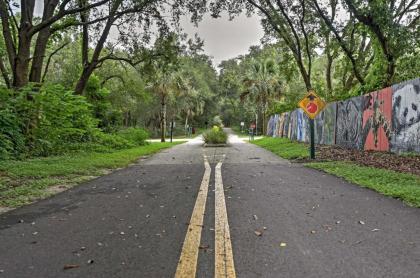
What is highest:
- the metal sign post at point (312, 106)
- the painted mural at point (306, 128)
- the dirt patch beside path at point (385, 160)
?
the metal sign post at point (312, 106)

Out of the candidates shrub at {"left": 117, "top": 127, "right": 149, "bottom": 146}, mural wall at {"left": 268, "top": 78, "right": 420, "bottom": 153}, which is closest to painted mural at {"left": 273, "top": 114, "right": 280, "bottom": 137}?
shrub at {"left": 117, "top": 127, "right": 149, "bottom": 146}

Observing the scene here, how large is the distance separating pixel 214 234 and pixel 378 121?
1115 cm

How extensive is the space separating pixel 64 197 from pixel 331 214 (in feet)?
13.6

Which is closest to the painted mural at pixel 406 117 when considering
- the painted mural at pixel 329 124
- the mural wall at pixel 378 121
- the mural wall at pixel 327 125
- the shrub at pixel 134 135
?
the mural wall at pixel 378 121

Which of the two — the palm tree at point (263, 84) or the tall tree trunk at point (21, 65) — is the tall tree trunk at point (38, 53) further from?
the palm tree at point (263, 84)

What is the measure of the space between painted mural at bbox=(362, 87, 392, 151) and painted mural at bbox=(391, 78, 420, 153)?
35 cm

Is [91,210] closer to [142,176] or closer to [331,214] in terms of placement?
[331,214]

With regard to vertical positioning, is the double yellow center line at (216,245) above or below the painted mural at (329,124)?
below

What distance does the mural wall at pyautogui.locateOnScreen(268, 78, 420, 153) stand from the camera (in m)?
11.2

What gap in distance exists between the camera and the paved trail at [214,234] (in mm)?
3094

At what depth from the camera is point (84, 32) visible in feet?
65.6

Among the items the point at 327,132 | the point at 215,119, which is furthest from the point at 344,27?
the point at 215,119

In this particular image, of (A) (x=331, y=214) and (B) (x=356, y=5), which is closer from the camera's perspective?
(A) (x=331, y=214)

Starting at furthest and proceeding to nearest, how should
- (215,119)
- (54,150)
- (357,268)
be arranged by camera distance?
1. (215,119)
2. (54,150)
3. (357,268)
